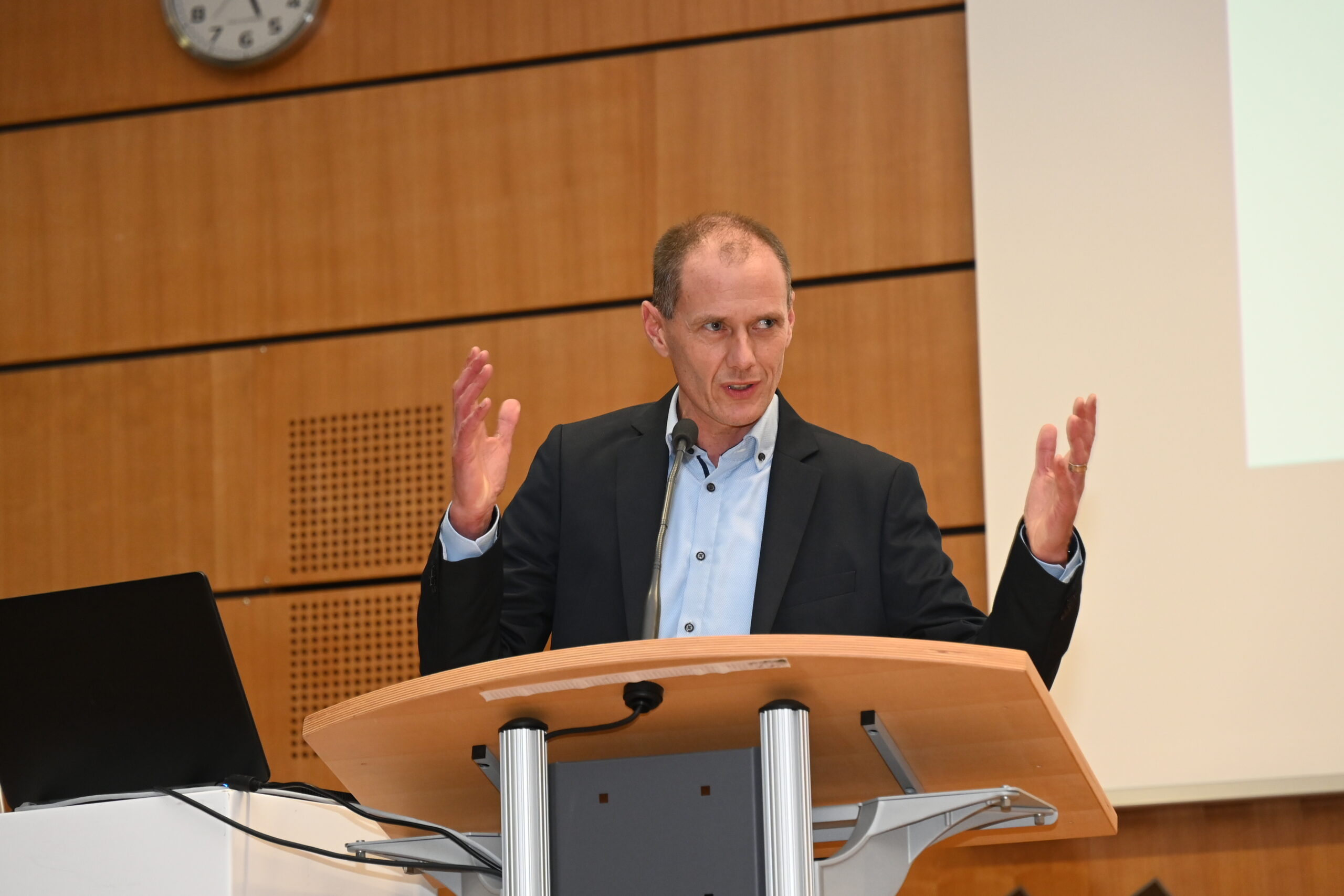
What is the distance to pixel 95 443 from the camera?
13.8 ft

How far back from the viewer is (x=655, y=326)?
2.45m

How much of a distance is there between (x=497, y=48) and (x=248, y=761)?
9.90 ft

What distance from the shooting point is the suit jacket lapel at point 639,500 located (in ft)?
6.77

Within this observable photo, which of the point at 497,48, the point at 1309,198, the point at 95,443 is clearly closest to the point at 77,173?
the point at 95,443

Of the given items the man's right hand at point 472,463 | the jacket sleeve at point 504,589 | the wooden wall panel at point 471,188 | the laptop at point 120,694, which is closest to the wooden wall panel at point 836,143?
the wooden wall panel at point 471,188

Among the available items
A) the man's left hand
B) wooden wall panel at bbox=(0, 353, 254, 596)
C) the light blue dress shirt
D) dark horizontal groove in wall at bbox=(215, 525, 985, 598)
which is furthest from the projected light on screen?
wooden wall panel at bbox=(0, 353, 254, 596)

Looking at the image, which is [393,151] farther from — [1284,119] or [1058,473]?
[1058,473]

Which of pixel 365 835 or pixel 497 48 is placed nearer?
pixel 365 835

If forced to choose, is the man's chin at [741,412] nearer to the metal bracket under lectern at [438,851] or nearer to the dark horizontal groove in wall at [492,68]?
the metal bracket under lectern at [438,851]

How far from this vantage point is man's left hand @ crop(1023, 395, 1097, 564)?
163cm

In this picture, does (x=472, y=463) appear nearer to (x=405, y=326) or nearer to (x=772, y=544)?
(x=772, y=544)

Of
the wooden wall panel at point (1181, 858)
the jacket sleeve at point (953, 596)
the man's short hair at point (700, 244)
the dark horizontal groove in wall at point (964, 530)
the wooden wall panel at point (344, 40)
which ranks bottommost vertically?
the wooden wall panel at point (1181, 858)

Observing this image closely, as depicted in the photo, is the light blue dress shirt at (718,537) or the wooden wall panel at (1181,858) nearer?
the light blue dress shirt at (718,537)

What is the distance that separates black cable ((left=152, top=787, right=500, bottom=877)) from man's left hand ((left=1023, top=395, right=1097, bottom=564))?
75 cm
